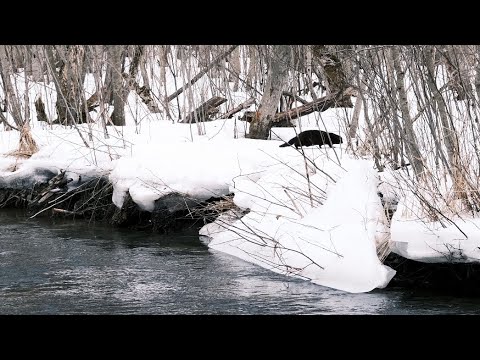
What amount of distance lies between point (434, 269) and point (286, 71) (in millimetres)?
6015

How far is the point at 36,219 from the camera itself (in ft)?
32.1

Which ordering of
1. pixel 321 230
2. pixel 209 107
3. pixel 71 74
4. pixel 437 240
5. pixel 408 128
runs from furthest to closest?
pixel 209 107
pixel 71 74
pixel 408 128
pixel 321 230
pixel 437 240

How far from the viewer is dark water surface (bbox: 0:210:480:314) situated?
18.6 ft

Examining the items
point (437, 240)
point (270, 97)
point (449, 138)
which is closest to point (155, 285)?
point (437, 240)

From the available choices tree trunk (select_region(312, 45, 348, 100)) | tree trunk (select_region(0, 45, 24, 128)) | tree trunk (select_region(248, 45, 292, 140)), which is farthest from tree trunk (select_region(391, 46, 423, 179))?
tree trunk (select_region(0, 45, 24, 128))

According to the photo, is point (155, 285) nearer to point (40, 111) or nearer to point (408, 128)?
point (408, 128)

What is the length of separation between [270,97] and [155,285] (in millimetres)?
6340

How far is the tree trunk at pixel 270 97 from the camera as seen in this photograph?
11922 millimetres

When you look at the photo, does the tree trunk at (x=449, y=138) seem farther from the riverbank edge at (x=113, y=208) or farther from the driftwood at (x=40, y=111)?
the driftwood at (x=40, y=111)

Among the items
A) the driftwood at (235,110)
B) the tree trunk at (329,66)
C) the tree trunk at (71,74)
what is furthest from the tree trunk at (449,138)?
the driftwood at (235,110)

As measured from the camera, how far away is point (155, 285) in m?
6.43
